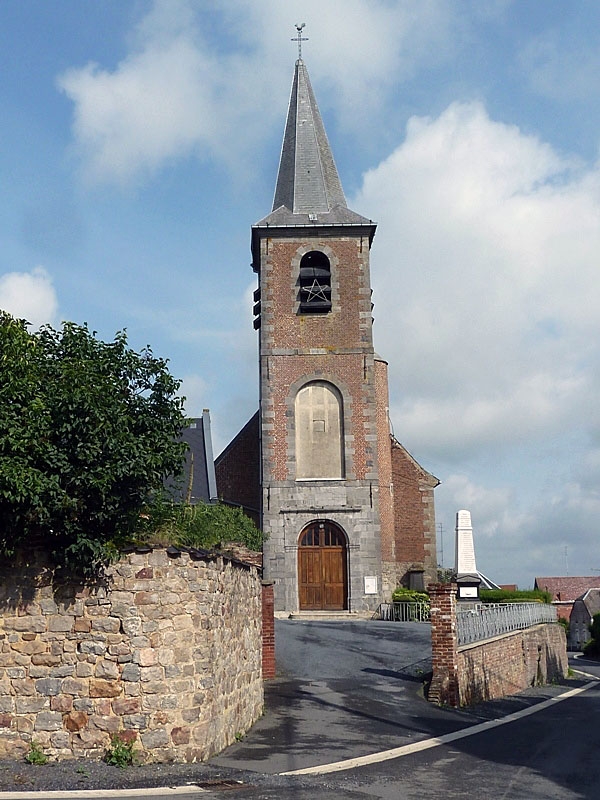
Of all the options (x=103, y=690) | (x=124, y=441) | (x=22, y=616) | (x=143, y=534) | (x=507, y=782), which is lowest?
(x=507, y=782)

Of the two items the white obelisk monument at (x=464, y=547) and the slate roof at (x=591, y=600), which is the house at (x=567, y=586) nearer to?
the slate roof at (x=591, y=600)

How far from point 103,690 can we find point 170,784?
1.28 meters

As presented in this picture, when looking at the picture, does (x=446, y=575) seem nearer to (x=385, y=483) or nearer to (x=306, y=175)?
(x=385, y=483)

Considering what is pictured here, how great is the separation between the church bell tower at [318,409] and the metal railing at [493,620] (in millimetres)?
6731

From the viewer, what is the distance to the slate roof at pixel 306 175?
107 ft

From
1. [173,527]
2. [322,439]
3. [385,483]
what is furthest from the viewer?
[385,483]

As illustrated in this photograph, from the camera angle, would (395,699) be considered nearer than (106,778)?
No

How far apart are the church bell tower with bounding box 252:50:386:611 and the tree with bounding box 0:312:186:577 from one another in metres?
20.2

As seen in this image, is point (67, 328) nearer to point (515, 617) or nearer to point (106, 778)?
point (106, 778)

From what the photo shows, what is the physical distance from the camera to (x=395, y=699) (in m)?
15.2

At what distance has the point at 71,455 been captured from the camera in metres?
9.30

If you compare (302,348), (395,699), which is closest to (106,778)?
(395,699)

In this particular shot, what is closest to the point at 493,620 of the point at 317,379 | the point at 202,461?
the point at 317,379

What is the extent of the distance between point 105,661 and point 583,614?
225 feet
